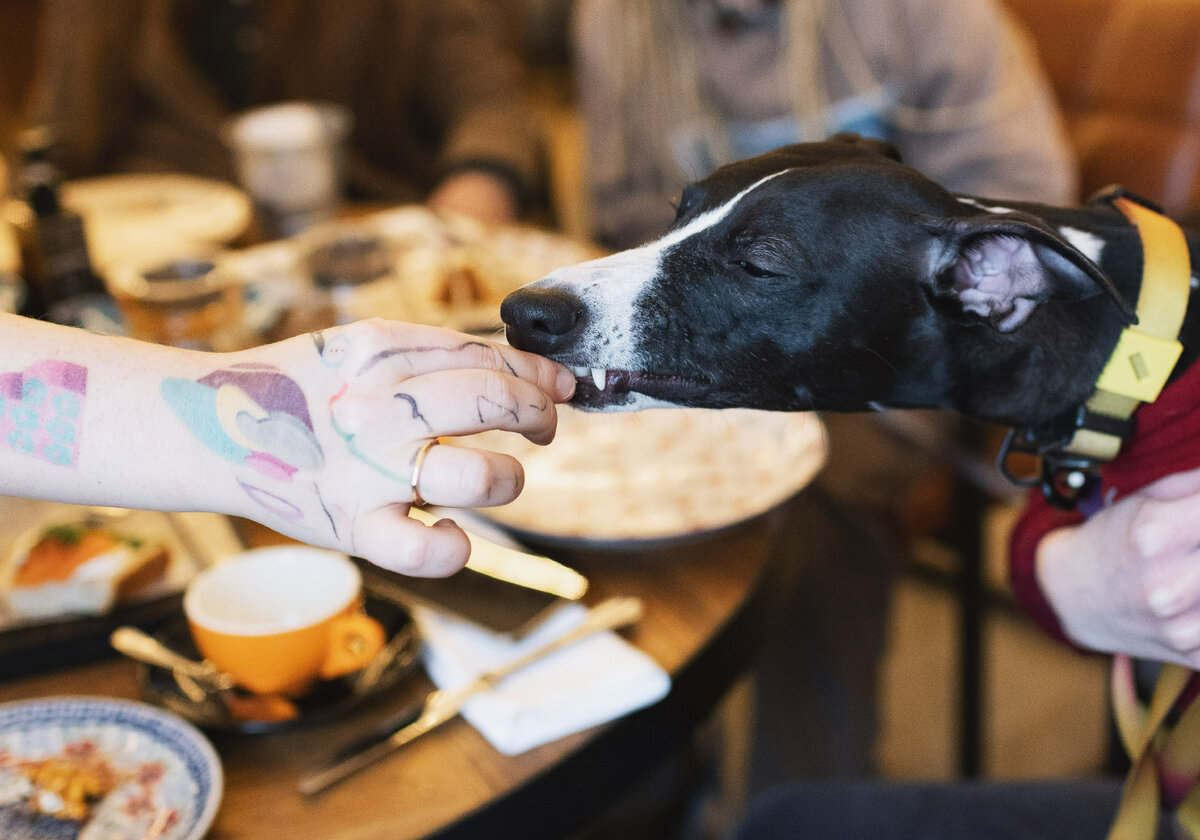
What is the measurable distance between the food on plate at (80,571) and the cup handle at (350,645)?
0.21m

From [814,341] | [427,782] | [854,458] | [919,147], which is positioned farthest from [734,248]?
[919,147]

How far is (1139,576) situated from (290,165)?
1544mm

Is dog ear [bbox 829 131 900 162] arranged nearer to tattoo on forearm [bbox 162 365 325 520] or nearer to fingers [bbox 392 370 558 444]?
fingers [bbox 392 370 558 444]

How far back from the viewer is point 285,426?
1.98ft

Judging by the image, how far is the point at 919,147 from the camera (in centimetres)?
197

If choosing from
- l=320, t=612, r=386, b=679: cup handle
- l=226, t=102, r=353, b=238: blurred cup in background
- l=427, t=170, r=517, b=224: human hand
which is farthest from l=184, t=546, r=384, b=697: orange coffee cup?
l=427, t=170, r=517, b=224: human hand

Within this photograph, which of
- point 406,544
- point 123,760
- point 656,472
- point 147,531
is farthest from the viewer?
point 656,472

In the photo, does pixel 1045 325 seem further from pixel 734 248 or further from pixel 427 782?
pixel 427 782

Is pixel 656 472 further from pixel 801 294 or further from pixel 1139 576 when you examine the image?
pixel 1139 576

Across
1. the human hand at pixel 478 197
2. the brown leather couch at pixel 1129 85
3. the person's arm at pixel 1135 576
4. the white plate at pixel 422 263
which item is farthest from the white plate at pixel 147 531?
the brown leather couch at pixel 1129 85

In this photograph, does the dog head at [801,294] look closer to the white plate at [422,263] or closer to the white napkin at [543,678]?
the white napkin at [543,678]

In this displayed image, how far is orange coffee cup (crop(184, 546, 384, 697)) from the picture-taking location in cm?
75

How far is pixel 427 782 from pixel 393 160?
2.27 metres

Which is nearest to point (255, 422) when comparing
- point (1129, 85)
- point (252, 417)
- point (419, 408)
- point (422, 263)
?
point (252, 417)
